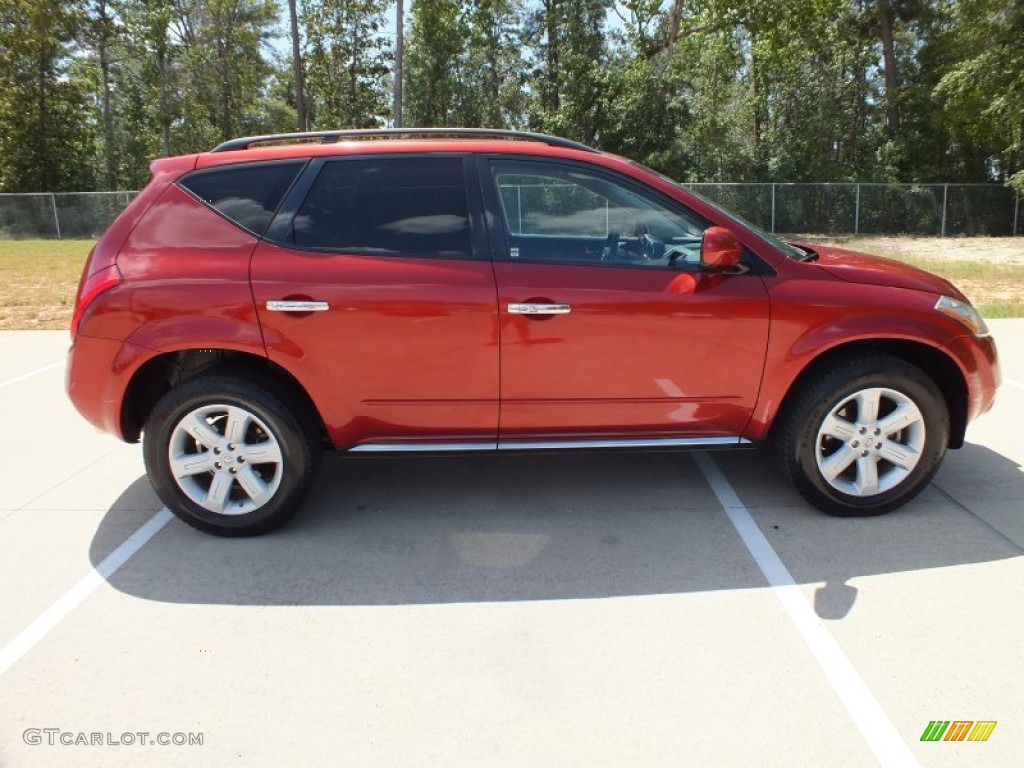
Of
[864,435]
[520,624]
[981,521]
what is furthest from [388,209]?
[981,521]

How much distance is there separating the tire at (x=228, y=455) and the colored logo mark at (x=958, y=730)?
274 centimetres

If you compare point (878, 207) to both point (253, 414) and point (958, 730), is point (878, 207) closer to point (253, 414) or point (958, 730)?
point (253, 414)

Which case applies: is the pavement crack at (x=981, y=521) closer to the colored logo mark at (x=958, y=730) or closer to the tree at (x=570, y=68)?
the colored logo mark at (x=958, y=730)

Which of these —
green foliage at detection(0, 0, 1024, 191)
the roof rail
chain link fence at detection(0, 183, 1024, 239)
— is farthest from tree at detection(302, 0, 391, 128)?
the roof rail

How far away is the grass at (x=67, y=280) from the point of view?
10539mm

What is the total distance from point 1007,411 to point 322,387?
15.6 feet

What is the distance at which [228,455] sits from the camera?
3795 mm

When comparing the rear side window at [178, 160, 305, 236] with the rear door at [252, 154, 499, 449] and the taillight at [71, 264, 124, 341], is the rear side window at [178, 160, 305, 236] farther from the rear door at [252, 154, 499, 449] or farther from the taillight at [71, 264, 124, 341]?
the taillight at [71, 264, 124, 341]

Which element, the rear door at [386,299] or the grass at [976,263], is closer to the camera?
the rear door at [386,299]

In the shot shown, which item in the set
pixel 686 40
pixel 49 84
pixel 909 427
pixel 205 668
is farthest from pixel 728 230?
pixel 49 84

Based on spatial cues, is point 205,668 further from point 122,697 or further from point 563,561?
point 563,561

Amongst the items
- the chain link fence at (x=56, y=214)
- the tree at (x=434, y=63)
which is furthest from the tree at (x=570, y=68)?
the chain link fence at (x=56, y=214)

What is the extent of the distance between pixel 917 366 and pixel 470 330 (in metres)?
2.28

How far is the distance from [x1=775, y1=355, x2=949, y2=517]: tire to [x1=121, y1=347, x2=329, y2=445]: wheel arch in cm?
236
